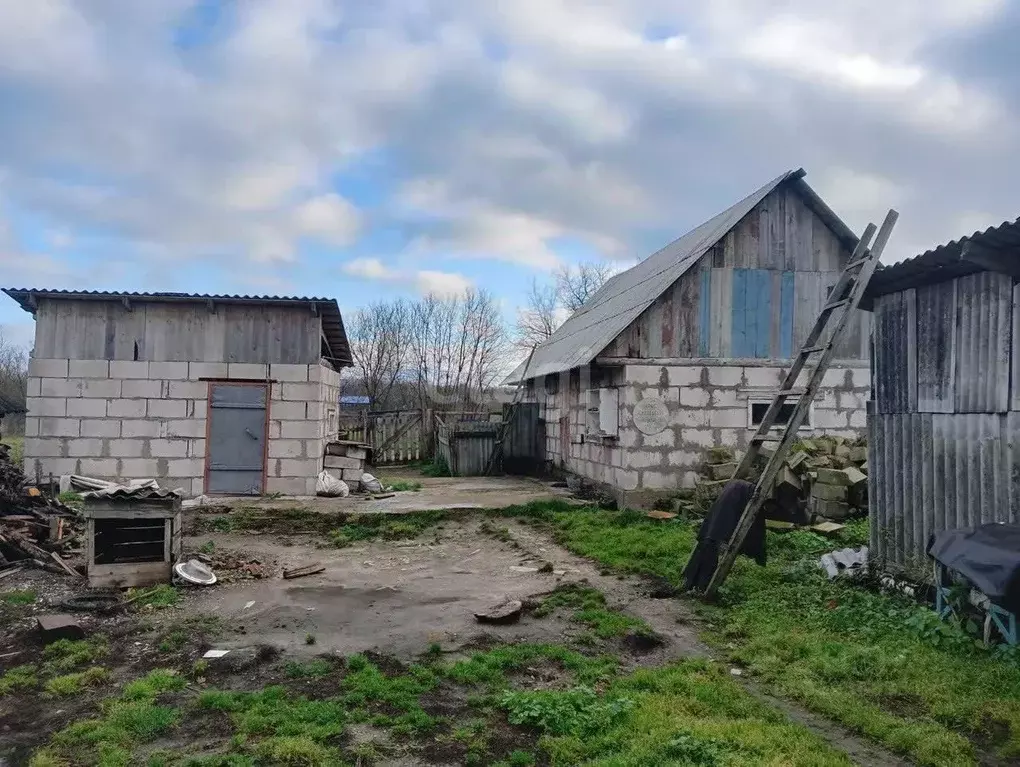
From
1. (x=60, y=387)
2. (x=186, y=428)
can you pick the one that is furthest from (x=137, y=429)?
(x=60, y=387)

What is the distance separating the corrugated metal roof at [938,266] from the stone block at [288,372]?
10.6m

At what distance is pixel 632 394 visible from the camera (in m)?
13.0

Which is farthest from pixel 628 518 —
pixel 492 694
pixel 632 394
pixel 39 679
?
pixel 39 679

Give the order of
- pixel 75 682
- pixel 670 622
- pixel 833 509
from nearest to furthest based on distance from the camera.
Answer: pixel 75 682
pixel 670 622
pixel 833 509

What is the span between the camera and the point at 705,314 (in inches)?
528

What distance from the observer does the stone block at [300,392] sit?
14.9m

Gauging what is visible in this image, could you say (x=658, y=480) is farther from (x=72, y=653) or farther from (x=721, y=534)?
(x=72, y=653)

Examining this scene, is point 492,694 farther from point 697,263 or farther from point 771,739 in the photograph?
point 697,263

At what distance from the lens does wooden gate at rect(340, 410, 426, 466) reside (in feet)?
77.5

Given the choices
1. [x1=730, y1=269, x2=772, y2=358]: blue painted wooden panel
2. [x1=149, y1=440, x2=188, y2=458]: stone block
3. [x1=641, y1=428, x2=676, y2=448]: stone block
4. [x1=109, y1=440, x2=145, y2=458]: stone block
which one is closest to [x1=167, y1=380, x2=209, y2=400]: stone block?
[x1=149, y1=440, x2=188, y2=458]: stone block

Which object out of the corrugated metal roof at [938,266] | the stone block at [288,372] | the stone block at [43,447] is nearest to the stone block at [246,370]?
the stone block at [288,372]

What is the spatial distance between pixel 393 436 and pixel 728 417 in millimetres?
12952

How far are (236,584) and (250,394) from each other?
700 cm

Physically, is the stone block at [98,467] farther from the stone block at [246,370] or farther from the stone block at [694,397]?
the stone block at [694,397]
